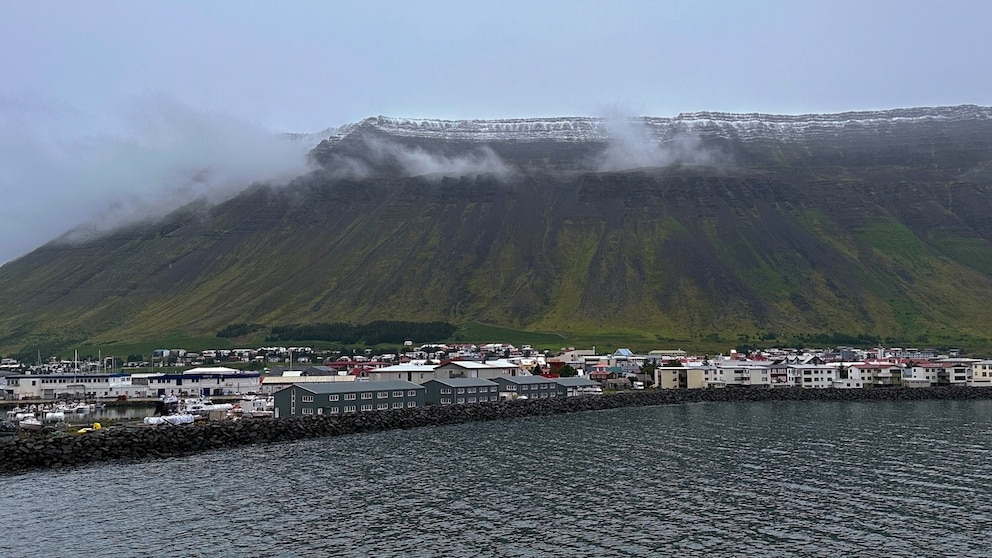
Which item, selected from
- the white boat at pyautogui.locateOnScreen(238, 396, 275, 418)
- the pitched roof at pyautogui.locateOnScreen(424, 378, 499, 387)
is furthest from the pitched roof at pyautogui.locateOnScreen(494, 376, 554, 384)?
the white boat at pyautogui.locateOnScreen(238, 396, 275, 418)

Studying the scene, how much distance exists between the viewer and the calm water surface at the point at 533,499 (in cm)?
3369

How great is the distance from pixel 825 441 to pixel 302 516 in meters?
42.7

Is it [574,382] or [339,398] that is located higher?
[339,398]

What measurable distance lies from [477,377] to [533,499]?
225ft

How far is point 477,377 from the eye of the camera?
364 ft

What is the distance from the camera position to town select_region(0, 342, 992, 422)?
3708 inches

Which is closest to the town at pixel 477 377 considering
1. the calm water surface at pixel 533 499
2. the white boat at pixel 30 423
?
the white boat at pixel 30 423

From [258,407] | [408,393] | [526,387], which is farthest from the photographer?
[526,387]

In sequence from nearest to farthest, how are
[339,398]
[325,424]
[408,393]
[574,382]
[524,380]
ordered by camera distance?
[325,424], [339,398], [408,393], [524,380], [574,382]

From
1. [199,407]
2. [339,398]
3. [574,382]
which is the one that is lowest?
[574,382]

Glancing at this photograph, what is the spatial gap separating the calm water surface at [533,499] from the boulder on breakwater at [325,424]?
3.68m

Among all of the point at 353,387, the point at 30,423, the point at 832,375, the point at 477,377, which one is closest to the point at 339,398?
the point at 353,387

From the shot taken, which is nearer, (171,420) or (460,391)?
(171,420)

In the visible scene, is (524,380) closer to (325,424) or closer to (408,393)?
(408,393)
